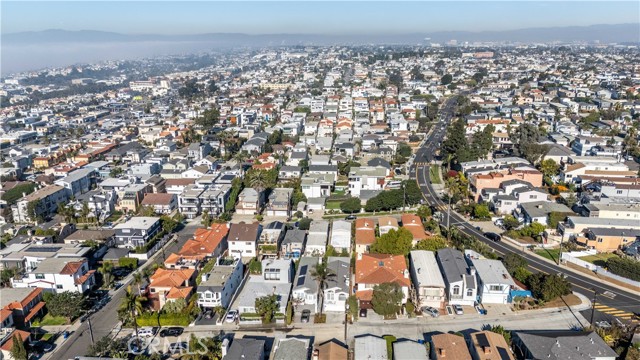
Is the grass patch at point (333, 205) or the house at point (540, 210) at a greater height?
the house at point (540, 210)

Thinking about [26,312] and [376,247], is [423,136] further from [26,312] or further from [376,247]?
[26,312]

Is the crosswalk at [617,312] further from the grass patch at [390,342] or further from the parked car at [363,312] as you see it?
the parked car at [363,312]

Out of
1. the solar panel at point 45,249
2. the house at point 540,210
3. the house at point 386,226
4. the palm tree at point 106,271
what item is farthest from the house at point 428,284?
the solar panel at point 45,249

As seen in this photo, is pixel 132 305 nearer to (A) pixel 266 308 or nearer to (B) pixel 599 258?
(A) pixel 266 308

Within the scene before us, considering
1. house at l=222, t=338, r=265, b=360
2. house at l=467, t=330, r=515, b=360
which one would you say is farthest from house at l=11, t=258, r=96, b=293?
house at l=467, t=330, r=515, b=360

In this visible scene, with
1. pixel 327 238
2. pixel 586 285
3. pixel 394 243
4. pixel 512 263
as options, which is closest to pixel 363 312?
pixel 394 243
